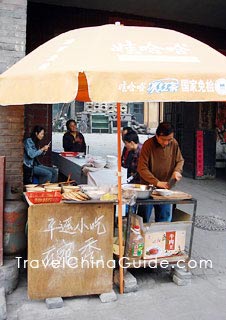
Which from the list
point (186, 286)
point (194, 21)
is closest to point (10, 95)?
point (186, 286)

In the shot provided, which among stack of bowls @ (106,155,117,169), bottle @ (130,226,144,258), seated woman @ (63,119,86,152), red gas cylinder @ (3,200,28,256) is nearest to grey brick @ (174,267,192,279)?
bottle @ (130,226,144,258)

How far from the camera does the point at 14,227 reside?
412 centimetres

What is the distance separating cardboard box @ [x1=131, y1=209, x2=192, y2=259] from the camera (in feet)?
13.8

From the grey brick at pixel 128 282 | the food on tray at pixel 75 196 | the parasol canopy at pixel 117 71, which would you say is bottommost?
the grey brick at pixel 128 282

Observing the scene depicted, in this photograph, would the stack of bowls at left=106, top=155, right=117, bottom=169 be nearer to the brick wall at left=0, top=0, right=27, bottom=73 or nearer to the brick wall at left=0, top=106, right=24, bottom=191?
the brick wall at left=0, top=106, right=24, bottom=191

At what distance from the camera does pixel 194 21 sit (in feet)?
35.7

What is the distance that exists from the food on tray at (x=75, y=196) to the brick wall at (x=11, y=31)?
5.09 feet

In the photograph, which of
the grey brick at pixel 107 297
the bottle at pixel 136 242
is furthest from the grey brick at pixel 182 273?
the grey brick at pixel 107 297

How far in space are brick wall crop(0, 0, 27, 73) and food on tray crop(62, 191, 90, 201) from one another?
1551 millimetres

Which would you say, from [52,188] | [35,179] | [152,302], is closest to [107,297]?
[152,302]

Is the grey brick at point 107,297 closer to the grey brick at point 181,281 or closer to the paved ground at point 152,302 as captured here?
the paved ground at point 152,302

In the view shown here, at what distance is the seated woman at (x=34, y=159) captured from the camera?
6.79 metres

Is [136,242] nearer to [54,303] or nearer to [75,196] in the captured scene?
[75,196]

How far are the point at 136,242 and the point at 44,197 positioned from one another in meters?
1.13
